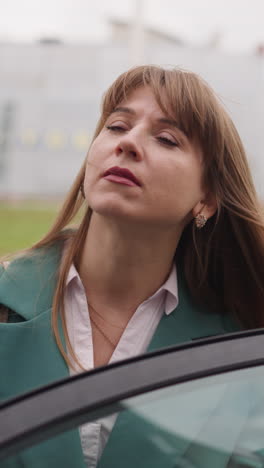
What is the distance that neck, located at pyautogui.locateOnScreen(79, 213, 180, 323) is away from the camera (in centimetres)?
183

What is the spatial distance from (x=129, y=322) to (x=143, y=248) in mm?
191

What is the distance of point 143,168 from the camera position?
5.62 ft

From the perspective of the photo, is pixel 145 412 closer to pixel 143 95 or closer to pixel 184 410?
pixel 184 410

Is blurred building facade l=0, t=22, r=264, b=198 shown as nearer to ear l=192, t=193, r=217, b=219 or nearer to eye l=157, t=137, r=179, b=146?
ear l=192, t=193, r=217, b=219

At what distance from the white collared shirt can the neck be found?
2 centimetres

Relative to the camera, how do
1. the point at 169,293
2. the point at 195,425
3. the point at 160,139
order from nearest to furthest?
the point at 195,425 < the point at 160,139 < the point at 169,293

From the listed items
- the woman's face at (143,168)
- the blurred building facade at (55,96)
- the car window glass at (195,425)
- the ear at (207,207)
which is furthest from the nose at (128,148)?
the blurred building facade at (55,96)

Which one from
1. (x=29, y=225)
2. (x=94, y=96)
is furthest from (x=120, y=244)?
(x=94, y=96)

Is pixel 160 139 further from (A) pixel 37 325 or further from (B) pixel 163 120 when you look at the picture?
(A) pixel 37 325

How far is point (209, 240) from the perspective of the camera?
205cm

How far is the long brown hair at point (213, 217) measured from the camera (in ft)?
6.10

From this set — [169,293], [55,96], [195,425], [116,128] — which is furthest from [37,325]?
[55,96]

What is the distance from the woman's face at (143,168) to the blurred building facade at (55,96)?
16539 mm

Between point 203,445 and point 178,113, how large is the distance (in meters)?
0.94
